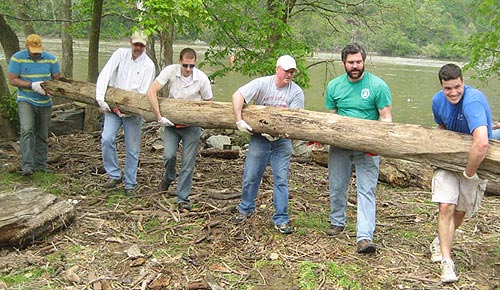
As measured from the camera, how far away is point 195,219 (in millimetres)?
5543

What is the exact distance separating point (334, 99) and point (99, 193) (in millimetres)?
3098

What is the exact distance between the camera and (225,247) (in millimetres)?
4883

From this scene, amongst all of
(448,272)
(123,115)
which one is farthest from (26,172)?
(448,272)

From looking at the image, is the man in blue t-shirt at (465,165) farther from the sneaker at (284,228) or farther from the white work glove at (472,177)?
the sneaker at (284,228)

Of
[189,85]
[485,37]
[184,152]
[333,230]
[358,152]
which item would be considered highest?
[485,37]

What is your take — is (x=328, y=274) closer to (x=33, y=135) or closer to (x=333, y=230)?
(x=333, y=230)

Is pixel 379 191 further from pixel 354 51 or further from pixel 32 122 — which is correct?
pixel 32 122

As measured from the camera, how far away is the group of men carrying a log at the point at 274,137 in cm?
444

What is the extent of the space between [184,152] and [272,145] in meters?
1.08

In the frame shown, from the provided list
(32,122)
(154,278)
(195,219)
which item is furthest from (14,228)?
(32,122)

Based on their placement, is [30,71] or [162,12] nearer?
[162,12]

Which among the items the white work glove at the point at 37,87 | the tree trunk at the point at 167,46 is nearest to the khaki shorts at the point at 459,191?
the white work glove at the point at 37,87

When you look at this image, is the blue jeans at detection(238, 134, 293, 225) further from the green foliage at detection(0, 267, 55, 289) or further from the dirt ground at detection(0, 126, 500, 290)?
the green foliage at detection(0, 267, 55, 289)

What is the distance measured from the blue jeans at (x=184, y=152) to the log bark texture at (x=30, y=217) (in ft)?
3.97
